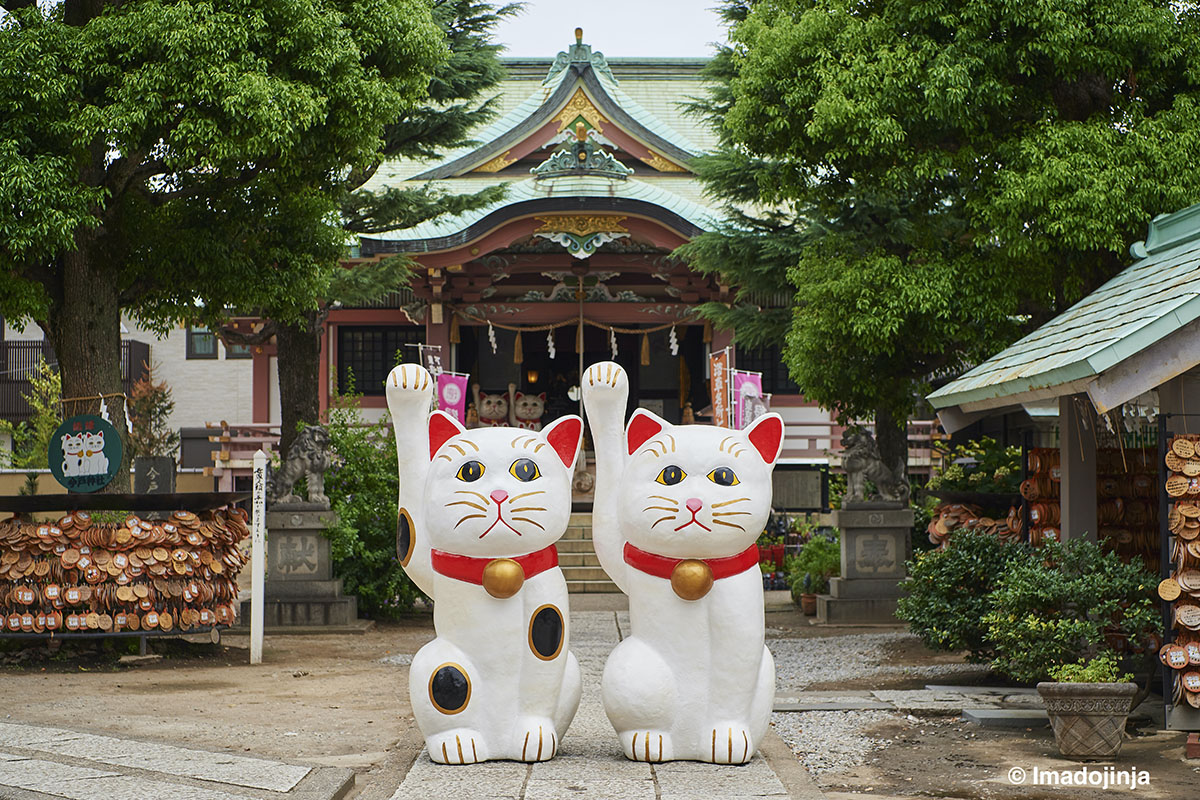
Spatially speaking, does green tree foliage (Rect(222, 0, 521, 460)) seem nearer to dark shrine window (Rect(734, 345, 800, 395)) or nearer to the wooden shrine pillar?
dark shrine window (Rect(734, 345, 800, 395))

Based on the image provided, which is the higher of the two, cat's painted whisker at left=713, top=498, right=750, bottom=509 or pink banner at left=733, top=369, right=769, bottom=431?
pink banner at left=733, top=369, right=769, bottom=431

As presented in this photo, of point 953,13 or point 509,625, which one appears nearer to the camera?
point 509,625

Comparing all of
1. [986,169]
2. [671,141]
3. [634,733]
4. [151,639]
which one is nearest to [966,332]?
[986,169]

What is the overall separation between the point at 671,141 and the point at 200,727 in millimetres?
15277

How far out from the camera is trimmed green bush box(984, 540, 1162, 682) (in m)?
6.94

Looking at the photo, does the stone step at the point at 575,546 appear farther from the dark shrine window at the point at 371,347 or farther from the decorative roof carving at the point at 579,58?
the decorative roof carving at the point at 579,58

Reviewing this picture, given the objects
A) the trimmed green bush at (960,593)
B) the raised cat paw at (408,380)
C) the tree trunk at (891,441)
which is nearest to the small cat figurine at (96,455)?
the raised cat paw at (408,380)

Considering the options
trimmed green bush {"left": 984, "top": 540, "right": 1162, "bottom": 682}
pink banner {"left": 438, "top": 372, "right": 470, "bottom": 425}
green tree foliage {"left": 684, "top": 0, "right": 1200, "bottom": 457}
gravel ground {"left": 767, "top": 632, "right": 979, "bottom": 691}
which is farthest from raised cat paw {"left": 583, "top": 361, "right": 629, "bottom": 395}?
pink banner {"left": 438, "top": 372, "right": 470, "bottom": 425}

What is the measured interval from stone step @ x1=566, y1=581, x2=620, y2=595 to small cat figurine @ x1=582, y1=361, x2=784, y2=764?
33.0 feet

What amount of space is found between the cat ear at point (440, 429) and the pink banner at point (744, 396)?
10.4 metres

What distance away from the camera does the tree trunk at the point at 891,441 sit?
13.8 m

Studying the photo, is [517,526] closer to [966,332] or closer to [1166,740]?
[1166,740]

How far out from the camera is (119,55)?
29.2ft

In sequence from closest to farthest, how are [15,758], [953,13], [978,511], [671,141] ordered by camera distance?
[15,758] < [953,13] < [978,511] < [671,141]
